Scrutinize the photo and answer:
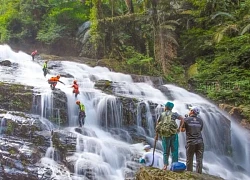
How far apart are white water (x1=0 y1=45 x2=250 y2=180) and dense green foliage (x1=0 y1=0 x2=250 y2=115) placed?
7.69 feet

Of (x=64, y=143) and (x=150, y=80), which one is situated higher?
(x=150, y=80)

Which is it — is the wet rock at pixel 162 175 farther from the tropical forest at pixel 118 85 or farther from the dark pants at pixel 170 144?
the dark pants at pixel 170 144

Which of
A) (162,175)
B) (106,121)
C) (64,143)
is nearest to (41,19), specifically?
(106,121)

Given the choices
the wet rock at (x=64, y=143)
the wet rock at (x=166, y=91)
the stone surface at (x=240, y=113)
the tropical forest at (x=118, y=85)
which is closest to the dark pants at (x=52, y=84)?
the tropical forest at (x=118, y=85)

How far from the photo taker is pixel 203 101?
16.6 metres

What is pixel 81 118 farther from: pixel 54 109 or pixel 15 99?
pixel 15 99

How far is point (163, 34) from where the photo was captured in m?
21.3

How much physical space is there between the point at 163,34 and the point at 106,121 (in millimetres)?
10641

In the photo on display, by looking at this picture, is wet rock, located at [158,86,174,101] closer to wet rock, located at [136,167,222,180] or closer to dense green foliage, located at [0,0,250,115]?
dense green foliage, located at [0,0,250,115]

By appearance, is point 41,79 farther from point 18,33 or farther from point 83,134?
point 18,33

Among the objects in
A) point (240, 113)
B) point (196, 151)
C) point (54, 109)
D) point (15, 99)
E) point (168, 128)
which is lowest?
point (196, 151)

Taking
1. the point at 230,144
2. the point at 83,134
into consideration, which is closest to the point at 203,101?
the point at 230,144

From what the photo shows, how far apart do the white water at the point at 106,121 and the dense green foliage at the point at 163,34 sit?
234 centimetres

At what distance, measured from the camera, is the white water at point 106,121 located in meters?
9.47
